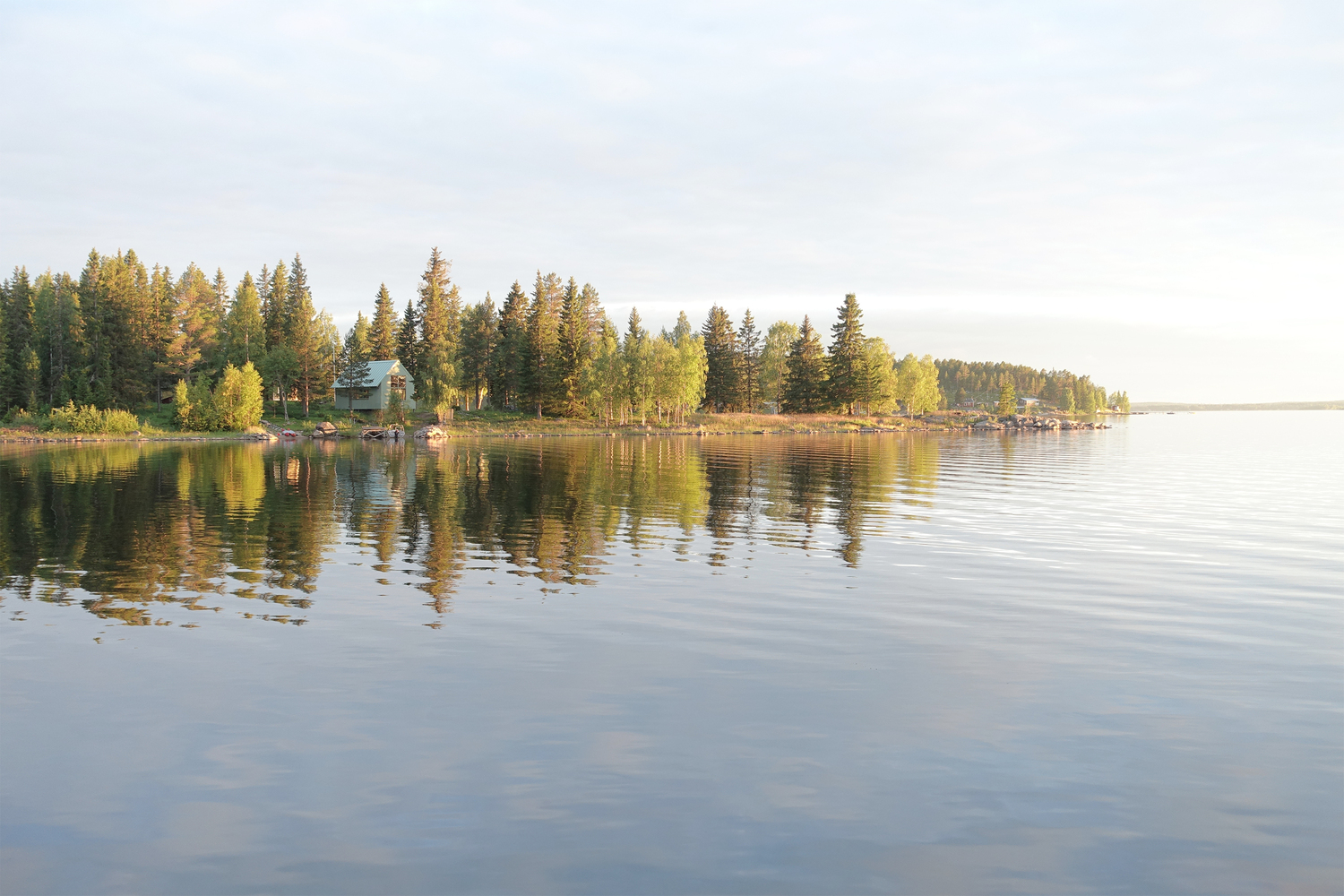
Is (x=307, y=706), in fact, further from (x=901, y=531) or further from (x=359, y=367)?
(x=359, y=367)

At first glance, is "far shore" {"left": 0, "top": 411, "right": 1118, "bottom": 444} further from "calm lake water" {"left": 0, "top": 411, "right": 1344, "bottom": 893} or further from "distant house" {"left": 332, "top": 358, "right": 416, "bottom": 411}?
"calm lake water" {"left": 0, "top": 411, "right": 1344, "bottom": 893}

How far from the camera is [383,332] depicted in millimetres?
132375

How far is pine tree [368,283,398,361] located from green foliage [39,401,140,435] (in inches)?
1724

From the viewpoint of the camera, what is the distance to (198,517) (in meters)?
28.1

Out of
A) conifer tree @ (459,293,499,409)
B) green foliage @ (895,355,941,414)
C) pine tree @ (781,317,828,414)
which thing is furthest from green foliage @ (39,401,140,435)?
green foliage @ (895,355,941,414)

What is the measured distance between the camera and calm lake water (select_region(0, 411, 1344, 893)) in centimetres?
719

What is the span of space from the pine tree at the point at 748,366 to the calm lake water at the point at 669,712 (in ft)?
384

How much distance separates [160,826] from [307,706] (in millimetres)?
2903

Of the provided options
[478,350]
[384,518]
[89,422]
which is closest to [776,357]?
[478,350]

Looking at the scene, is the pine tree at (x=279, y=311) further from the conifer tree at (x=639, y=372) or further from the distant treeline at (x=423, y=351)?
the conifer tree at (x=639, y=372)

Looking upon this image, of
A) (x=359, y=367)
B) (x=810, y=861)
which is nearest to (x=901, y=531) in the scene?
(x=810, y=861)

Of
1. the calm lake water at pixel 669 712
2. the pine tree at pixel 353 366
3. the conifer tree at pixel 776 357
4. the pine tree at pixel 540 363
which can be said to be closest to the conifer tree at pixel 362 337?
the pine tree at pixel 353 366

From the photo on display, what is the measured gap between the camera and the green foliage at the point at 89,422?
8862 centimetres

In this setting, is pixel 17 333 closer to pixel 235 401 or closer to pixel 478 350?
pixel 235 401
